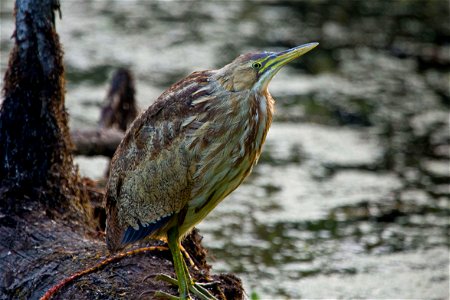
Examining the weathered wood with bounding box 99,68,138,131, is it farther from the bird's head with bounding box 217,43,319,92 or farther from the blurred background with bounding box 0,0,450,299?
the bird's head with bounding box 217,43,319,92

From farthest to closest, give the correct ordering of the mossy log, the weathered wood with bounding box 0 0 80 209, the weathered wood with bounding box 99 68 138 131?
the weathered wood with bounding box 99 68 138 131
the weathered wood with bounding box 0 0 80 209
the mossy log

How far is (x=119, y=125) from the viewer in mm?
5676

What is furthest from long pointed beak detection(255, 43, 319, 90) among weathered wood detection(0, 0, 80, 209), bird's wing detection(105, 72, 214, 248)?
weathered wood detection(0, 0, 80, 209)

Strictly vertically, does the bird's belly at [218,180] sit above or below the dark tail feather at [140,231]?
above

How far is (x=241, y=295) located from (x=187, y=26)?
18.8 ft

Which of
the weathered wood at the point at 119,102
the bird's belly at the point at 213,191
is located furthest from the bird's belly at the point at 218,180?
the weathered wood at the point at 119,102

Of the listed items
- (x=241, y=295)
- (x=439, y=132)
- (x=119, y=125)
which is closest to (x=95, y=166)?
(x=119, y=125)

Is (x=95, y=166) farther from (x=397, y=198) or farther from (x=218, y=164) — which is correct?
(x=218, y=164)

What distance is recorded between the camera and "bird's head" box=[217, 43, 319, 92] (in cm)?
307

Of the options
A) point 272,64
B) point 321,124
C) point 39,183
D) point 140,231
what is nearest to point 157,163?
point 140,231

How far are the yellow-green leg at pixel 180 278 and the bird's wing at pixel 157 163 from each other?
0.31 ft

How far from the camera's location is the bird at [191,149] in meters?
3.08

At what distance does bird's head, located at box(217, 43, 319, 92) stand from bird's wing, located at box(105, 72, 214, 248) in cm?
10

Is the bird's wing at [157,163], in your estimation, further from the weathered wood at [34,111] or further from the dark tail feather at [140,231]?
the weathered wood at [34,111]
